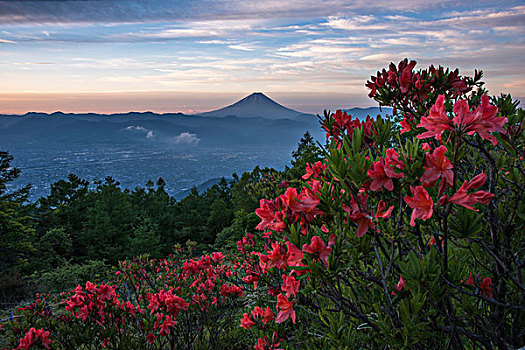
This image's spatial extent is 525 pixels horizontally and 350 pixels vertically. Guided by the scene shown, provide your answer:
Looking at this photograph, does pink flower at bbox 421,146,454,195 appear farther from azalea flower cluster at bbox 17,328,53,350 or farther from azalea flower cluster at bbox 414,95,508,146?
azalea flower cluster at bbox 17,328,53,350

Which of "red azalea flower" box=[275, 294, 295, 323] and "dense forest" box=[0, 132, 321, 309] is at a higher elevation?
"red azalea flower" box=[275, 294, 295, 323]

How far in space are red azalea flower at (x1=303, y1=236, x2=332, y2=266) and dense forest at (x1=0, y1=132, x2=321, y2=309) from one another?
9.03 metres

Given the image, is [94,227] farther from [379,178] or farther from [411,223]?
[411,223]

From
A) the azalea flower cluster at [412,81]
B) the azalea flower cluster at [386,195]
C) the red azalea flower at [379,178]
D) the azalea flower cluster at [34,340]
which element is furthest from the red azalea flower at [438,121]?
the azalea flower cluster at [34,340]

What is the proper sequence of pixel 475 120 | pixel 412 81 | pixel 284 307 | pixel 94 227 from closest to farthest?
pixel 475 120, pixel 284 307, pixel 412 81, pixel 94 227

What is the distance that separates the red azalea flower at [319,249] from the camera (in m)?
1.04

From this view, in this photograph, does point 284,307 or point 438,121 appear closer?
point 438,121

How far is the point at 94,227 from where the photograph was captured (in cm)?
1891

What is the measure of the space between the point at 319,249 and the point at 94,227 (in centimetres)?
2064

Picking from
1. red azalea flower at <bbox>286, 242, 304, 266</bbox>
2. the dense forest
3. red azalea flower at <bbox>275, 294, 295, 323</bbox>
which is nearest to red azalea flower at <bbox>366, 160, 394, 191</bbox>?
red azalea flower at <bbox>286, 242, 304, 266</bbox>

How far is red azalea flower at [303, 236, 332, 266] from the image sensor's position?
1.04 m

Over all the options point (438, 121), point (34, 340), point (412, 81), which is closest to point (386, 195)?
point (438, 121)

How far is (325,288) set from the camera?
1240mm

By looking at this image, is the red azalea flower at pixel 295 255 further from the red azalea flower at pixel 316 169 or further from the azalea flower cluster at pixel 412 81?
the azalea flower cluster at pixel 412 81
